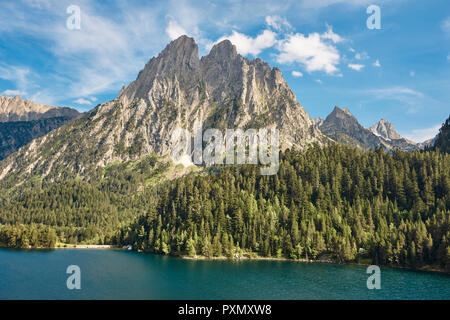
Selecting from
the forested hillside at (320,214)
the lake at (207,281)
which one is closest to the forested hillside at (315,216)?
the forested hillside at (320,214)

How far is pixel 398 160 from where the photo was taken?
190750 mm

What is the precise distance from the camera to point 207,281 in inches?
Answer: 3688

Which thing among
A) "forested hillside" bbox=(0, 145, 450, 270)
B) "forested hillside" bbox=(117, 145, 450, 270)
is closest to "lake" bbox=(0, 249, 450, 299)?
"forested hillside" bbox=(117, 145, 450, 270)

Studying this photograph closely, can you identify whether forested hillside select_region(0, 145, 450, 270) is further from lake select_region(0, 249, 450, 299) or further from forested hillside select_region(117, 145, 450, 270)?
lake select_region(0, 249, 450, 299)

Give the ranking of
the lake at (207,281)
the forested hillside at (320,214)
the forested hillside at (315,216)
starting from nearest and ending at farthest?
the lake at (207,281), the forested hillside at (320,214), the forested hillside at (315,216)

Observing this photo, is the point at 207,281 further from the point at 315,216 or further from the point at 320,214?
the point at 320,214

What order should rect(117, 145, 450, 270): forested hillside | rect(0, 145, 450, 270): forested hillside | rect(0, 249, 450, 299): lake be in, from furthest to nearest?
rect(0, 145, 450, 270): forested hillside → rect(117, 145, 450, 270): forested hillside → rect(0, 249, 450, 299): lake

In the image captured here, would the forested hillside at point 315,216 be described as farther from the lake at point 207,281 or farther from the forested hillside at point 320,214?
the lake at point 207,281

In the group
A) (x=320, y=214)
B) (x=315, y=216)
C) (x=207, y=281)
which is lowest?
(x=207, y=281)

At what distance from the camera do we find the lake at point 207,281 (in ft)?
259

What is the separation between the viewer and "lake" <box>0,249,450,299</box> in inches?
3108

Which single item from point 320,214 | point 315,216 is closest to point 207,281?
point 315,216

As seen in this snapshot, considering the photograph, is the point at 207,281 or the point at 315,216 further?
the point at 315,216
